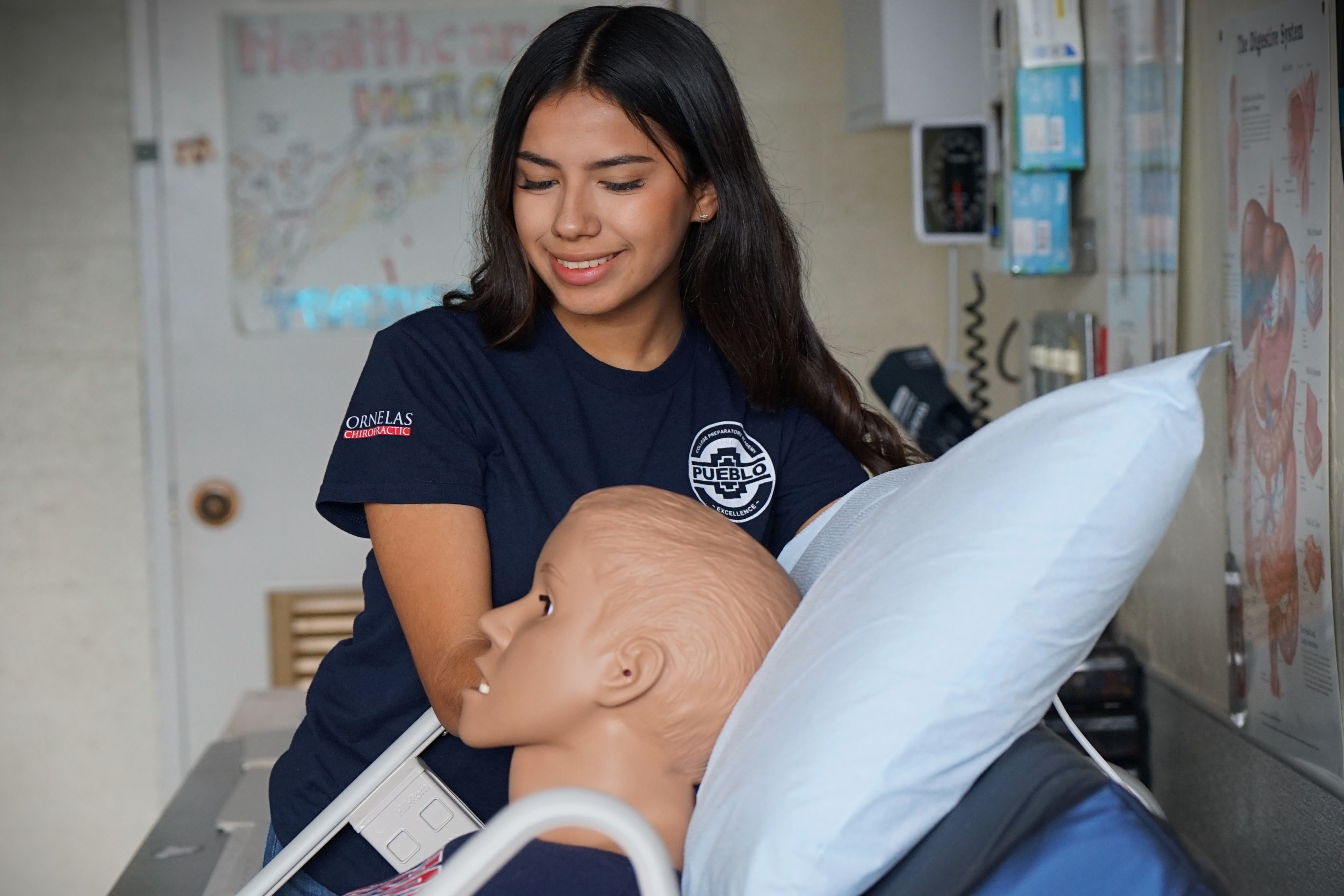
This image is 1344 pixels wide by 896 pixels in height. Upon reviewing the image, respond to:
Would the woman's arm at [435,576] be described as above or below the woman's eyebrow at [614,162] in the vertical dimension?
below

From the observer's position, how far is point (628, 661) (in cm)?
83

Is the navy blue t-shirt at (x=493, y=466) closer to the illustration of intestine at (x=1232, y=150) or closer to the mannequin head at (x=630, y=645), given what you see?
the mannequin head at (x=630, y=645)

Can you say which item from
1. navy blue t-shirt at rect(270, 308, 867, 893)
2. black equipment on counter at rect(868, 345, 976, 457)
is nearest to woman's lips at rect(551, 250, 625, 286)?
navy blue t-shirt at rect(270, 308, 867, 893)

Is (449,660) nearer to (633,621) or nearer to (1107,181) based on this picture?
(633,621)

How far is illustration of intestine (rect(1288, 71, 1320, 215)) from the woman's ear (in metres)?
0.61

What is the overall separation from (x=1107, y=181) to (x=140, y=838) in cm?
254

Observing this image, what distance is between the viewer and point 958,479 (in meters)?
0.82

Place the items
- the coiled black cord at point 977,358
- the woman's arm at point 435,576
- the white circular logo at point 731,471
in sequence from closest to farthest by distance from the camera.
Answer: the woman's arm at point 435,576 < the white circular logo at point 731,471 < the coiled black cord at point 977,358

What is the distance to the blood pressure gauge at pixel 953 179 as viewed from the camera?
2449 millimetres

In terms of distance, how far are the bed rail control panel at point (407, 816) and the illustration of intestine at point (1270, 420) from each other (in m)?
0.93

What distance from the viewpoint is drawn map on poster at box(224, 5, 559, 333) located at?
2.94m

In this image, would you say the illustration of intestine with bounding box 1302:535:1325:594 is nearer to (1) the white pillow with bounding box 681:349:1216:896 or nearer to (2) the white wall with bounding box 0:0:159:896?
(1) the white pillow with bounding box 681:349:1216:896

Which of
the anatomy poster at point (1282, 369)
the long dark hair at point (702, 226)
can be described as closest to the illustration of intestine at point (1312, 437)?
the anatomy poster at point (1282, 369)

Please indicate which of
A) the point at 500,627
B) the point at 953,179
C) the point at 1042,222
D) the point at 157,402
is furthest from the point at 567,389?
the point at 157,402
